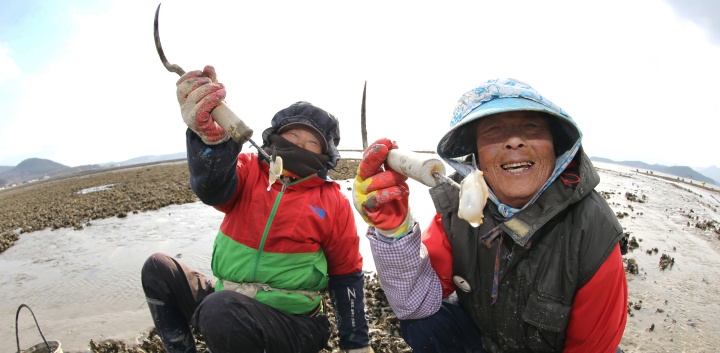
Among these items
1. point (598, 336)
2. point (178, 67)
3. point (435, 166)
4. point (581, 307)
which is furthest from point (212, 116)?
point (598, 336)

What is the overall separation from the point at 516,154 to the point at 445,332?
50.6 inches

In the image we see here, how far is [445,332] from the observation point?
2393 millimetres

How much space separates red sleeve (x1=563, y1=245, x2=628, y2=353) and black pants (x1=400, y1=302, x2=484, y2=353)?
71 centimetres

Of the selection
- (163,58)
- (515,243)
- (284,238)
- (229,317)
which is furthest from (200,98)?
(515,243)

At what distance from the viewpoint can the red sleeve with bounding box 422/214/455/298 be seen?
8.23ft

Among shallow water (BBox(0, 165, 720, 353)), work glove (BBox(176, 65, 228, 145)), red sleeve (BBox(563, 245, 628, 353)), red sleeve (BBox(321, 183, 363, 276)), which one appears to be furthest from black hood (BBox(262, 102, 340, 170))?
shallow water (BBox(0, 165, 720, 353))

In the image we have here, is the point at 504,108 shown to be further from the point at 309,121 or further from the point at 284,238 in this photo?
the point at 284,238

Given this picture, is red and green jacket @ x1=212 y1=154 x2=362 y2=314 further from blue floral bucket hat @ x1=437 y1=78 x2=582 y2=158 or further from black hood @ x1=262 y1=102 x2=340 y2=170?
blue floral bucket hat @ x1=437 y1=78 x2=582 y2=158

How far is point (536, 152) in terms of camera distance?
6.76 ft

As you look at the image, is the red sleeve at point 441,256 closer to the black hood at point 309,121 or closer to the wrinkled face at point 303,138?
the black hood at point 309,121

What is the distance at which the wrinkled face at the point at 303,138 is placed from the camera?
2.90m

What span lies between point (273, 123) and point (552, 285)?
2.36 meters

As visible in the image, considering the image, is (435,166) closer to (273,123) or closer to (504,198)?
(504,198)

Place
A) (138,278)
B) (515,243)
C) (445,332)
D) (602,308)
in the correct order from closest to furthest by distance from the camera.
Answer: (602,308) → (515,243) → (445,332) → (138,278)
